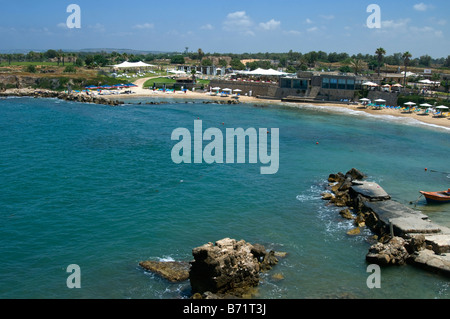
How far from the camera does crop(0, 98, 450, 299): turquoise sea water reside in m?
20.9

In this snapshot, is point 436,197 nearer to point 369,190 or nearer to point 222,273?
point 369,190

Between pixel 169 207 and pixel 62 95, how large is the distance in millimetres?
72109

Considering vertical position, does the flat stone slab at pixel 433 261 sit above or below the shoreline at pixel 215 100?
below

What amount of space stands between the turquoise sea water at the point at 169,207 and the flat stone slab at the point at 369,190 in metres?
2.40

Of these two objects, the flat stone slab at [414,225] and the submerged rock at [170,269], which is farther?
the flat stone slab at [414,225]

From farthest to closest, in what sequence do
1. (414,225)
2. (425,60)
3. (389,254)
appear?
(425,60)
(414,225)
(389,254)

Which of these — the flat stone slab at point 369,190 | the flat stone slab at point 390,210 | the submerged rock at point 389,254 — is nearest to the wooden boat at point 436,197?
the flat stone slab at point 369,190

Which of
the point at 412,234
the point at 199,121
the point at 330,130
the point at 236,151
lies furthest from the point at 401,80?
the point at 412,234

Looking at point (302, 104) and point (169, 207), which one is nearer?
point (169, 207)

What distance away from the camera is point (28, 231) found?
85.7ft

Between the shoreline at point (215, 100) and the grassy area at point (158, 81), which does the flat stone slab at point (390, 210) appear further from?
the grassy area at point (158, 81)

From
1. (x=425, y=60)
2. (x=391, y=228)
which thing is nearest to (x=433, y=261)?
(x=391, y=228)

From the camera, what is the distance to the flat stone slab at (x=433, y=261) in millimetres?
21500

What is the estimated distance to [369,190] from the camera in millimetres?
32406
